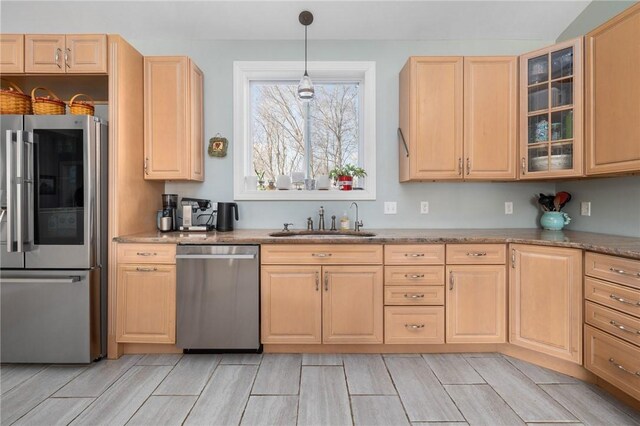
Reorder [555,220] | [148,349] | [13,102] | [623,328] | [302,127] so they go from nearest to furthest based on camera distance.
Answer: [623,328] < [13,102] < [148,349] < [555,220] < [302,127]

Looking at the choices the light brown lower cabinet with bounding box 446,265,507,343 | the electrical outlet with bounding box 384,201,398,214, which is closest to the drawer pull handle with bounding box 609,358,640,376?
the light brown lower cabinet with bounding box 446,265,507,343

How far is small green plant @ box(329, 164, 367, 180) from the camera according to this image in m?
3.23

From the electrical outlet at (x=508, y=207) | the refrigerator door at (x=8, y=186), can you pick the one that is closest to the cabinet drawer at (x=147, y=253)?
the refrigerator door at (x=8, y=186)

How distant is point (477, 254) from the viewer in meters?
2.57

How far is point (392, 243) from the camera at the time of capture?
2.58m

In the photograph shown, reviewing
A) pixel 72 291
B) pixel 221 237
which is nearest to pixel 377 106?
pixel 221 237

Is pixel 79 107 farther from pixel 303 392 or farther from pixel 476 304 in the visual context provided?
pixel 476 304

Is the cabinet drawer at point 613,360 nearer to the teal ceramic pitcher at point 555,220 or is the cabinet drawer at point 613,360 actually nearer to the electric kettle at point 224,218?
the teal ceramic pitcher at point 555,220

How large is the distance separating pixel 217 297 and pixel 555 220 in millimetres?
2930

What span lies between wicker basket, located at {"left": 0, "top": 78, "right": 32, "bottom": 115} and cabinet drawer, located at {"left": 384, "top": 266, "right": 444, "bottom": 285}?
9.79ft

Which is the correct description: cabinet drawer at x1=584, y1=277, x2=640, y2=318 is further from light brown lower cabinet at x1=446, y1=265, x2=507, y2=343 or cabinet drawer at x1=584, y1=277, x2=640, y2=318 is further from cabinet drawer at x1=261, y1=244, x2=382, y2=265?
cabinet drawer at x1=261, y1=244, x2=382, y2=265

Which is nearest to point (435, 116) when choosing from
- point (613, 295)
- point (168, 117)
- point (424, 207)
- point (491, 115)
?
point (491, 115)

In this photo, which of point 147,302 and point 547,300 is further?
point 147,302

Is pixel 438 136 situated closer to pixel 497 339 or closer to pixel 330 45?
pixel 330 45
